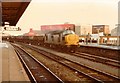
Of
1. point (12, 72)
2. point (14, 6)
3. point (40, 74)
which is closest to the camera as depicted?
point (12, 72)

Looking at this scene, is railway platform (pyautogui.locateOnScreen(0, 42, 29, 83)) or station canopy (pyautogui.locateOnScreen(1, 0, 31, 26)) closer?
railway platform (pyautogui.locateOnScreen(0, 42, 29, 83))

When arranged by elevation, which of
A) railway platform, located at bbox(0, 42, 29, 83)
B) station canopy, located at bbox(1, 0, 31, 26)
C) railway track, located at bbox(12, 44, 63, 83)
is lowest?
railway track, located at bbox(12, 44, 63, 83)

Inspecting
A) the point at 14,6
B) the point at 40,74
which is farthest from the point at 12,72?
the point at 14,6

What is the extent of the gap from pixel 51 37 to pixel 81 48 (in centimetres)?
476

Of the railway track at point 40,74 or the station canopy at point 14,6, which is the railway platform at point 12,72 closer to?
the railway track at point 40,74

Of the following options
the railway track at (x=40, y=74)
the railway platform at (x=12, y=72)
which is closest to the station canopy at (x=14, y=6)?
the railway platform at (x=12, y=72)

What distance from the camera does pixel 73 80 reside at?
1338 cm

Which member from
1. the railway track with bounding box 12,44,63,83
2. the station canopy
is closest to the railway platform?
the railway track with bounding box 12,44,63,83

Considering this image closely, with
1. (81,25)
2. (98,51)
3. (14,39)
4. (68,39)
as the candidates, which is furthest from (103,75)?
(14,39)

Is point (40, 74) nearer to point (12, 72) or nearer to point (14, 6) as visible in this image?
point (12, 72)

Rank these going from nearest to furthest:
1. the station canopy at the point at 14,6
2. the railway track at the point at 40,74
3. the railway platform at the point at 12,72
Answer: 1. the railway platform at the point at 12,72
2. the railway track at the point at 40,74
3. the station canopy at the point at 14,6

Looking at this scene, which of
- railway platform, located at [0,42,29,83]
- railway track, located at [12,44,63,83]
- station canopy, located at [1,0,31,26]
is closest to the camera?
railway platform, located at [0,42,29,83]

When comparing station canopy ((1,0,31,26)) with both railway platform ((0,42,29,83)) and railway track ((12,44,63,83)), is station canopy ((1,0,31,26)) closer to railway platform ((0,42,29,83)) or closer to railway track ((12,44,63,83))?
railway platform ((0,42,29,83))

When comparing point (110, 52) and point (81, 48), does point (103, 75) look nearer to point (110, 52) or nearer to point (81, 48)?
point (110, 52)
